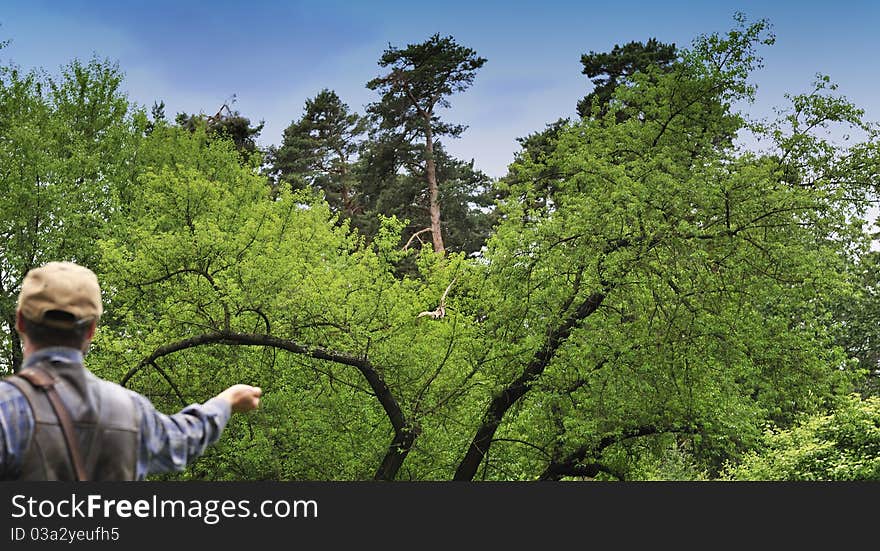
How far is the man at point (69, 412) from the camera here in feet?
7.47

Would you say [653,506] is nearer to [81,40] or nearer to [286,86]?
[81,40]

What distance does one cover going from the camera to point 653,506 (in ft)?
22.3

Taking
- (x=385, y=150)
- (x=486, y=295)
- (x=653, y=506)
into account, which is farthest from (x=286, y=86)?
(x=653, y=506)

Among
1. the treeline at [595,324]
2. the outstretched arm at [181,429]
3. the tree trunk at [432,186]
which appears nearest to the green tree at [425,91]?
the tree trunk at [432,186]

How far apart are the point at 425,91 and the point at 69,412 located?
109 feet

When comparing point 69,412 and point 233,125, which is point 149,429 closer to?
point 69,412

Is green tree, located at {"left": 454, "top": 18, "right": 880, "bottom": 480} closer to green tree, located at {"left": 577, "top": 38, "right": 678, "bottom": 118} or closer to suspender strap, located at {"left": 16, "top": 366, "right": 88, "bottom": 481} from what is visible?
suspender strap, located at {"left": 16, "top": 366, "right": 88, "bottom": 481}

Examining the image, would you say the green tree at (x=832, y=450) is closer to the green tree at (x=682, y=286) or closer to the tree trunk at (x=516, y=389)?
the green tree at (x=682, y=286)

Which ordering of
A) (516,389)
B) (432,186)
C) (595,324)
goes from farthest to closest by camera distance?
(432,186), (516,389), (595,324)

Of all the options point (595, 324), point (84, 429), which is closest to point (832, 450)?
point (595, 324)

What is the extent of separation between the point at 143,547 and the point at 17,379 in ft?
10.9

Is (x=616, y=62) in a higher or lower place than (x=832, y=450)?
higher

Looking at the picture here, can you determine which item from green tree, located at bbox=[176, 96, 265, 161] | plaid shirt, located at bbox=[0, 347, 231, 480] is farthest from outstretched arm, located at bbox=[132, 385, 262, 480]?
green tree, located at bbox=[176, 96, 265, 161]

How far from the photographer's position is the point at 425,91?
3472 cm
